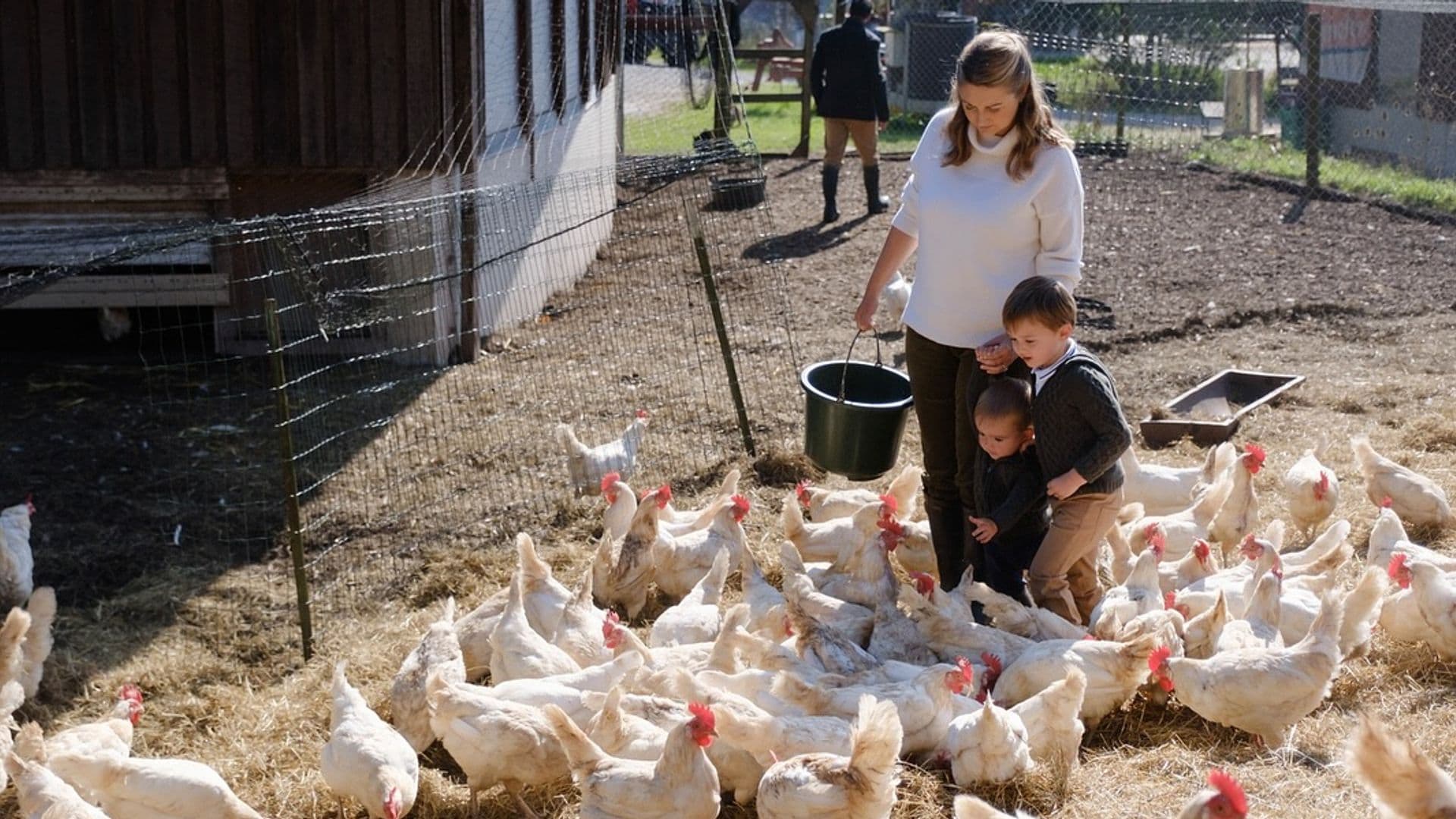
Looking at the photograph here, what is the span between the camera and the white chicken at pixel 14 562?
5238 mm

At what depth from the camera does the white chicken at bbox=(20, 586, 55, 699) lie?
460 cm

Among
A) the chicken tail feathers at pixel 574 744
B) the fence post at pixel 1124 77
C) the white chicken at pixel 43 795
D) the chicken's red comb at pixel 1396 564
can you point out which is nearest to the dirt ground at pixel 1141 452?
the chicken's red comb at pixel 1396 564

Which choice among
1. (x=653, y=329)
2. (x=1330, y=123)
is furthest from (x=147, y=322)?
(x=1330, y=123)

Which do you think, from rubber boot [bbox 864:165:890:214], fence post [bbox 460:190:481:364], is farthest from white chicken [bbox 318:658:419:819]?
rubber boot [bbox 864:165:890:214]

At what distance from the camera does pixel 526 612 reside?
4.86 meters

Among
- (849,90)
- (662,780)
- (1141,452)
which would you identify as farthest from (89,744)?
(849,90)

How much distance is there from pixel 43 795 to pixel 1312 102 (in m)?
13.0

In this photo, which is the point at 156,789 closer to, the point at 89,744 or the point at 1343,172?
the point at 89,744

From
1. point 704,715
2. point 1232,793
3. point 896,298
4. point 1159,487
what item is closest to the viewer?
point 1232,793

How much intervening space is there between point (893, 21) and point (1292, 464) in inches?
692

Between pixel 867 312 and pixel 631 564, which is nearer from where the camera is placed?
pixel 867 312

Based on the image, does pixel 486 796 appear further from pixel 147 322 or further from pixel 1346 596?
pixel 147 322

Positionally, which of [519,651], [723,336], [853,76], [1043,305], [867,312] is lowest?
[519,651]

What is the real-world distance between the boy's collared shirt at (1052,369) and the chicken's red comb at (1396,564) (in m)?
1.44
